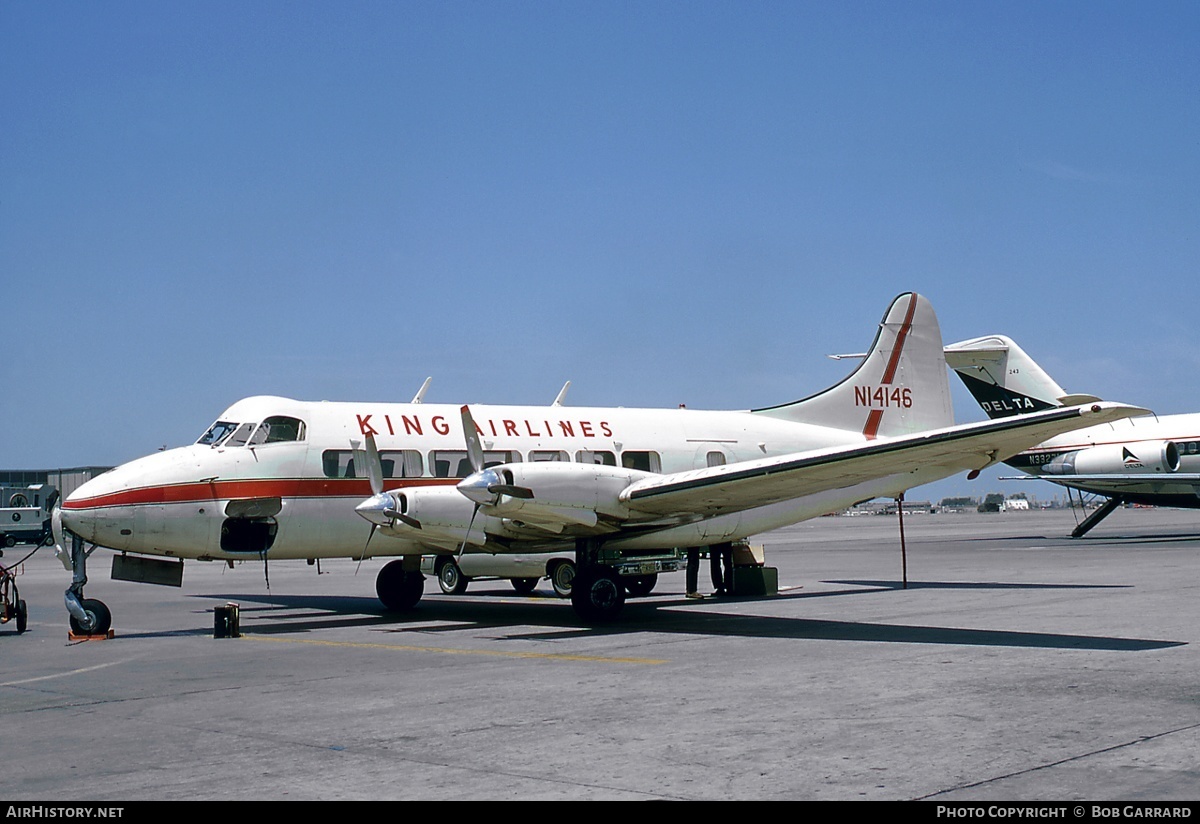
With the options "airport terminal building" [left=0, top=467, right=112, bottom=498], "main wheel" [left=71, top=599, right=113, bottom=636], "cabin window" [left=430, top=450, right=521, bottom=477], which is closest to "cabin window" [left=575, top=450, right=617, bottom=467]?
"cabin window" [left=430, top=450, right=521, bottom=477]

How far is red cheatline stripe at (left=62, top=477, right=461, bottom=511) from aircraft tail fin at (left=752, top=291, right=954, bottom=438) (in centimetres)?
856

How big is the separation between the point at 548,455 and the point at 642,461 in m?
1.85

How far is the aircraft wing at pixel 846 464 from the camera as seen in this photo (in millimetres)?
13203

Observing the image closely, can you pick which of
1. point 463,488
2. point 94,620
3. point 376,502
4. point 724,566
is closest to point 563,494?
point 463,488

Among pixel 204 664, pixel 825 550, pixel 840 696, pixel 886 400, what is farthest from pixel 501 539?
pixel 825 550

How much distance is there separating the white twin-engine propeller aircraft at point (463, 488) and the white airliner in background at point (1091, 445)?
2484cm

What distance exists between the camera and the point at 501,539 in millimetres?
17312

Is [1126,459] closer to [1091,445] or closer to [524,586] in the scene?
[1091,445]

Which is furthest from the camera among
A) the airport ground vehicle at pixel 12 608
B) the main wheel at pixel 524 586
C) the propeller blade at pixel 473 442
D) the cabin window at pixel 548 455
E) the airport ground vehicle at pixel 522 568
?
the main wheel at pixel 524 586

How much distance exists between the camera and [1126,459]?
4238 cm

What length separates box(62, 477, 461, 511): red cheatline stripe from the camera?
1659 cm

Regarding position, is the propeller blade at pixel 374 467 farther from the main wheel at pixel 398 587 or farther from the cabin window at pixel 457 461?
the main wheel at pixel 398 587

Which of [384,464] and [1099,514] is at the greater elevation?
[384,464]

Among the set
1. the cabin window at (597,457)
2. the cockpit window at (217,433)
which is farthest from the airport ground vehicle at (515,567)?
the cockpit window at (217,433)
